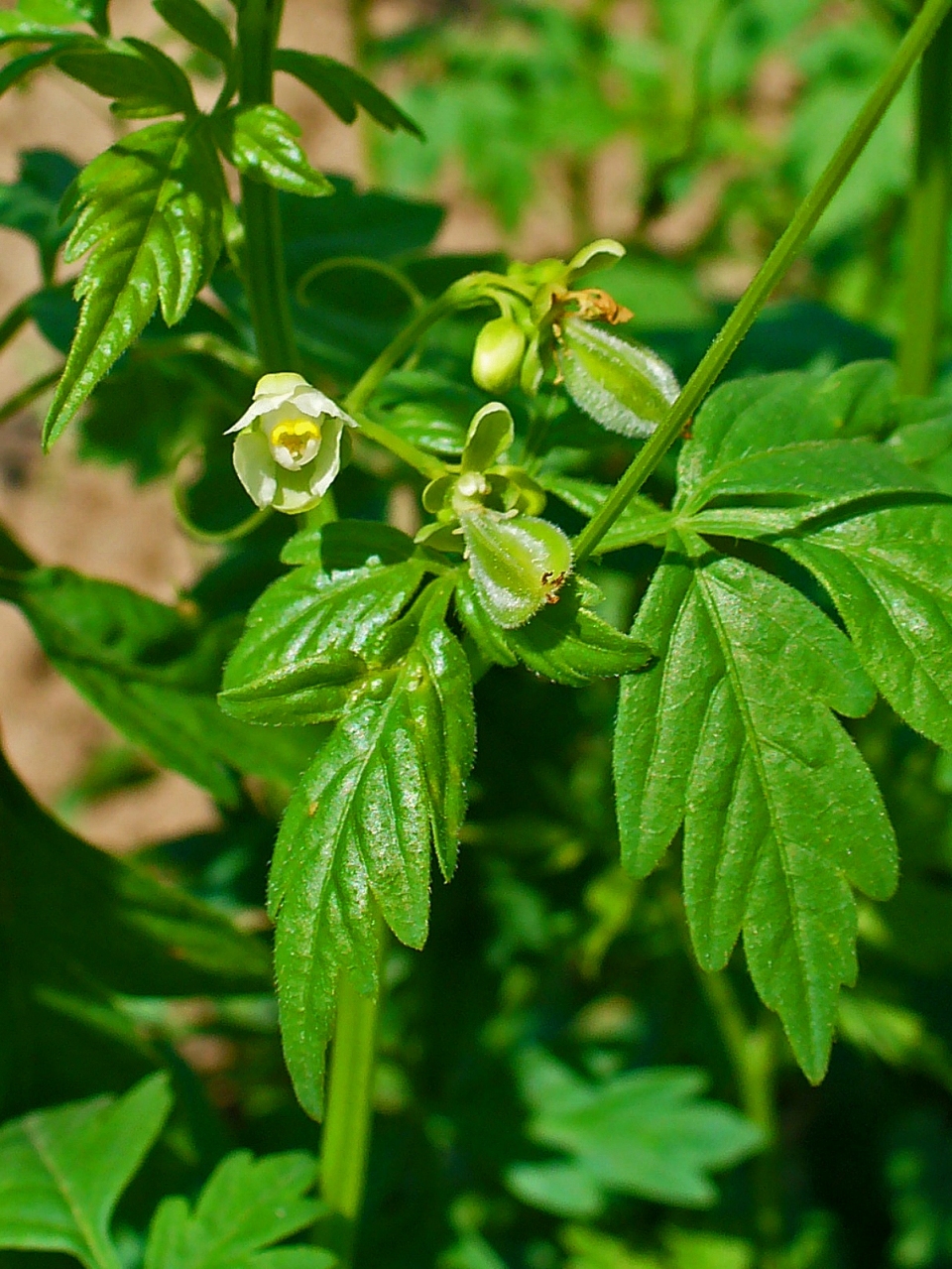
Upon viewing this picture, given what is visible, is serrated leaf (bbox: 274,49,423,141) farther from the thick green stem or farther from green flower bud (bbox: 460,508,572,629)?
green flower bud (bbox: 460,508,572,629)

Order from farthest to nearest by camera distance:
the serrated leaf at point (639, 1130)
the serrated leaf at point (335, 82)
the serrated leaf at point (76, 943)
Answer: the serrated leaf at point (639, 1130), the serrated leaf at point (76, 943), the serrated leaf at point (335, 82)

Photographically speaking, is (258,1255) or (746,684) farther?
(258,1255)

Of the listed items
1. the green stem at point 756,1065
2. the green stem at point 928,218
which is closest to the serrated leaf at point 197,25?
the green stem at point 928,218

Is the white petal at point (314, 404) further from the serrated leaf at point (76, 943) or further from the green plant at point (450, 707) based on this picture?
the serrated leaf at point (76, 943)

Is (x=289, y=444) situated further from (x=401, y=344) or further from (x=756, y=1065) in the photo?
(x=756, y=1065)

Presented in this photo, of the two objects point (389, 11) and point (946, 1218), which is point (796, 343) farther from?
point (389, 11)

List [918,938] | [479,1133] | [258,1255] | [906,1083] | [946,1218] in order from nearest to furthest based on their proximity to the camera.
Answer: [258,1255] → [918,938] → [479,1133] → [946,1218] → [906,1083]

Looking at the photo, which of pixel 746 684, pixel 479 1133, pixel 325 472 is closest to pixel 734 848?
pixel 746 684
